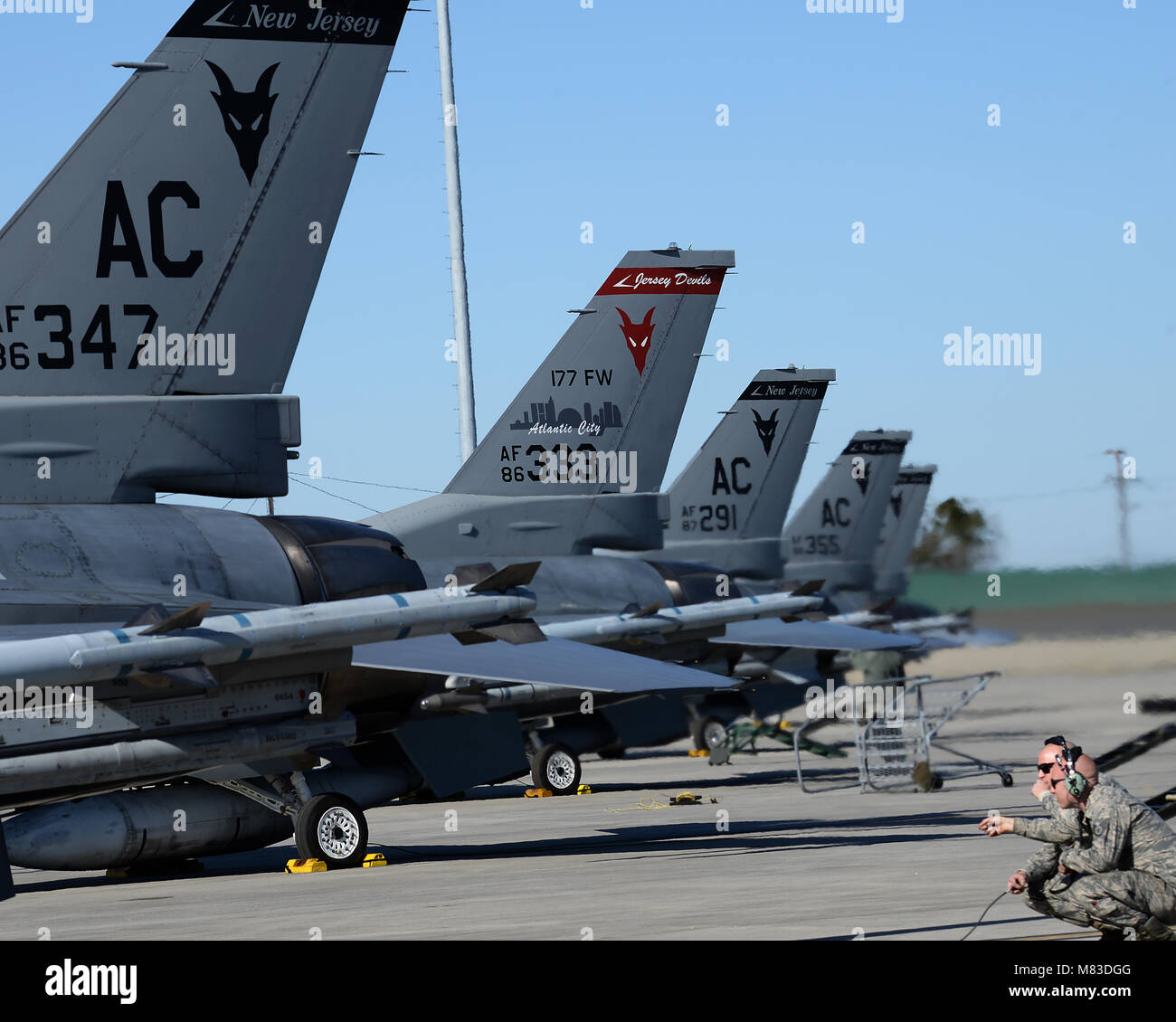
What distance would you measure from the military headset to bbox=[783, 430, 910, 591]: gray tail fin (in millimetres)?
34765

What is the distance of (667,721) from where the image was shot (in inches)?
1113

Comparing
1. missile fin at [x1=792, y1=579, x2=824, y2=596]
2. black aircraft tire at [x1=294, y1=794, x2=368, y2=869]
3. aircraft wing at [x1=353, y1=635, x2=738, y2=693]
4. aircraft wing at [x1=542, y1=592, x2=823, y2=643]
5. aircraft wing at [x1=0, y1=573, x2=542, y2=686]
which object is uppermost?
missile fin at [x1=792, y1=579, x2=824, y2=596]

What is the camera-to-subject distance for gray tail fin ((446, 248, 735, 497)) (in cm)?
2505

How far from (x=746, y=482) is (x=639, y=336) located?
9966 millimetres

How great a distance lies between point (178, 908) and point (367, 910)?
1860 mm

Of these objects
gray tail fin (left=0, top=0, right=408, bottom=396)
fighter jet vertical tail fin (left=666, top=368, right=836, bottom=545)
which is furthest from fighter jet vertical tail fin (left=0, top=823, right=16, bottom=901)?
fighter jet vertical tail fin (left=666, top=368, right=836, bottom=545)

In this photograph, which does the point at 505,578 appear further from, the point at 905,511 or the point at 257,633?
the point at 905,511

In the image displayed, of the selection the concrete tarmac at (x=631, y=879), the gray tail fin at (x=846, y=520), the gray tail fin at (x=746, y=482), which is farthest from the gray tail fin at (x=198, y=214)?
the gray tail fin at (x=846, y=520)

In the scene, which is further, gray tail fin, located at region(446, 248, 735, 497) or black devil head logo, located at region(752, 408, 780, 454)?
black devil head logo, located at region(752, 408, 780, 454)

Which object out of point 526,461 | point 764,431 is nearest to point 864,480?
point 764,431

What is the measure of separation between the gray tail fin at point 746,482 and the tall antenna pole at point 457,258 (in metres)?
4.91

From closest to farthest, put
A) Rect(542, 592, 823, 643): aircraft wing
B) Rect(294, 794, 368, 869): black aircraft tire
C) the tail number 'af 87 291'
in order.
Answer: Rect(294, 794, 368, 869): black aircraft tire → Rect(542, 592, 823, 643): aircraft wing → the tail number 'af 87 291'

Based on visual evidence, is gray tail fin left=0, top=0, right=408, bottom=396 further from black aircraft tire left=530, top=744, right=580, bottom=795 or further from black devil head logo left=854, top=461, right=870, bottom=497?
black devil head logo left=854, top=461, right=870, bottom=497

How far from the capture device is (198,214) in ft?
46.6
